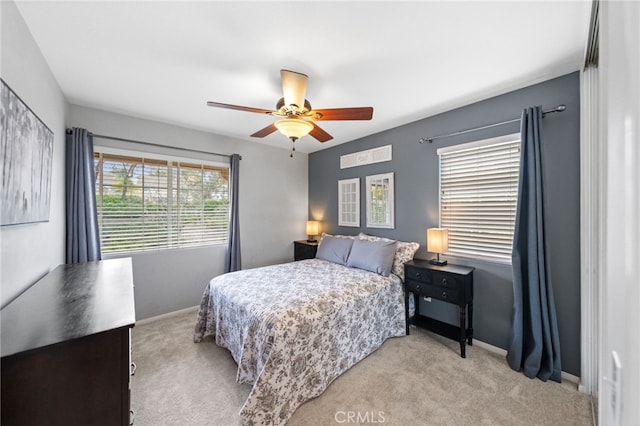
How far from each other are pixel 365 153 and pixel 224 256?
272 cm

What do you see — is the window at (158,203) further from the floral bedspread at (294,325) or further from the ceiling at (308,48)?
the floral bedspread at (294,325)

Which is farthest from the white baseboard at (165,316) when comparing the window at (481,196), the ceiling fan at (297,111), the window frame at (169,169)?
the window at (481,196)

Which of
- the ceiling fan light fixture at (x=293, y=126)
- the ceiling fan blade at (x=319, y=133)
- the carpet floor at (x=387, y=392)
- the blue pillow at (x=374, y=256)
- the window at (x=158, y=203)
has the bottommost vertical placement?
the carpet floor at (x=387, y=392)

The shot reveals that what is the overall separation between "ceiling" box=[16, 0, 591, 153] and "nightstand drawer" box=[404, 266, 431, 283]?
1.85 m

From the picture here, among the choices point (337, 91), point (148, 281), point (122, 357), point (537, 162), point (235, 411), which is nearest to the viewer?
point (122, 357)

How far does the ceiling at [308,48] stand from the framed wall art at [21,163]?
643 millimetres

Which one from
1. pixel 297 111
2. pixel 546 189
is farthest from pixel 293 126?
pixel 546 189

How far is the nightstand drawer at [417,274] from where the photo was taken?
265cm

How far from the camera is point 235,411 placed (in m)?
Result: 1.77

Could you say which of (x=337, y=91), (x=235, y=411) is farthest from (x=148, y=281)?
(x=337, y=91)

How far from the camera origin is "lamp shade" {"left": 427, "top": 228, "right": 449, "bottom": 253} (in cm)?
268

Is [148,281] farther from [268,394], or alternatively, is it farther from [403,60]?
[403,60]

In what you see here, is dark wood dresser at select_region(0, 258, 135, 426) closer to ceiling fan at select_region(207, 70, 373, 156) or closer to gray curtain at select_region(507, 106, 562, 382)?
ceiling fan at select_region(207, 70, 373, 156)

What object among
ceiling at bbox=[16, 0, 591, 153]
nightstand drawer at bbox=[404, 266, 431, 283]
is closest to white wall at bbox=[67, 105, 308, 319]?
ceiling at bbox=[16, 0, 591, 153]
